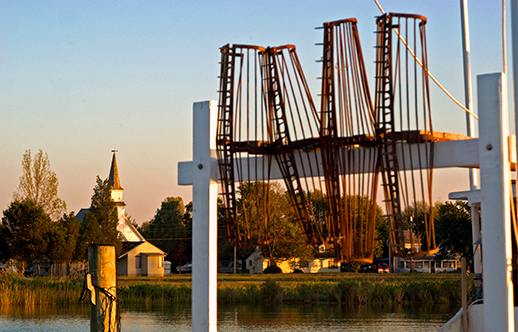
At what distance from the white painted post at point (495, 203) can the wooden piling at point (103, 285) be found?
4998mm

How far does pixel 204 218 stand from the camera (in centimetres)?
514

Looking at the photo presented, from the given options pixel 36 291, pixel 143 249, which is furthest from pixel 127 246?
pixel 36 291

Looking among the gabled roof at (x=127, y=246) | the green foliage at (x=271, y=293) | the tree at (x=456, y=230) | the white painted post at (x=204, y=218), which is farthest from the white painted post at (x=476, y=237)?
the gabled roof at (x=127, y=246)

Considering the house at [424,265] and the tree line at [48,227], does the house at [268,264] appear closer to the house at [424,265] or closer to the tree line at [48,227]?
the house at [424,265]

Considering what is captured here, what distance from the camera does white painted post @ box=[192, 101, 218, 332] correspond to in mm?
5145

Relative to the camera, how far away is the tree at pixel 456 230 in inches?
1838

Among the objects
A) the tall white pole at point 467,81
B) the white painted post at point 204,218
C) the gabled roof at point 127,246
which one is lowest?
the gabled roof at point 127,246

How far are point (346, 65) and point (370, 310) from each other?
24.4 meters

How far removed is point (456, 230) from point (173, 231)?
60900mm

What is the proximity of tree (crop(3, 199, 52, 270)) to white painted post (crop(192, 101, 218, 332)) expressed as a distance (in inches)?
1655

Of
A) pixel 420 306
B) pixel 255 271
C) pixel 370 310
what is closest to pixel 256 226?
→ pixel 370 310

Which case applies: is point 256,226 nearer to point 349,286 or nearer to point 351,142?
point 351,142

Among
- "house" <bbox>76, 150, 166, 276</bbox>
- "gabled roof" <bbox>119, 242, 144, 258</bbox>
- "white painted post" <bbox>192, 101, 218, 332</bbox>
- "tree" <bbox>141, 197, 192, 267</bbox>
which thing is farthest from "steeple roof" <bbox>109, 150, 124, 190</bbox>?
"white painted post" <bbox>192, 101, 218, 332</bbox>

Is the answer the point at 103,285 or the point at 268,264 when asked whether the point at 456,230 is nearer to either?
the point at 268,264
